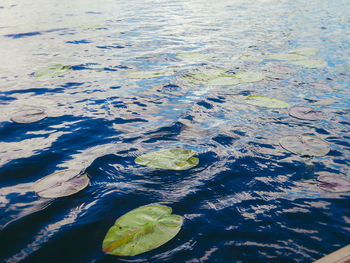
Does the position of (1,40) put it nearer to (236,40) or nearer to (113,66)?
(113,66)

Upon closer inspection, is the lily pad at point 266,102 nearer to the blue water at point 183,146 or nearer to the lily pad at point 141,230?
the blue water at point 183,146

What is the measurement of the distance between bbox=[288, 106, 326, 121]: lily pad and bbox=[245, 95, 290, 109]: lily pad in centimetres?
15

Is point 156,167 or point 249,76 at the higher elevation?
point 249,76

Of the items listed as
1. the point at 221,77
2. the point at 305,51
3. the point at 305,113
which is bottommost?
the point at 305,113

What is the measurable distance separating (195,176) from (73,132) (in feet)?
4.54

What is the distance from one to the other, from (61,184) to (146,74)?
267cm

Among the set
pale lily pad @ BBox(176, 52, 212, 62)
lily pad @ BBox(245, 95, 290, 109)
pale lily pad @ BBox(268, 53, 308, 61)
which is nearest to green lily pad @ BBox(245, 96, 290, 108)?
lily pad @ BBox(245, 95, 290, 109)

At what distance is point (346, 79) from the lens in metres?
3.86

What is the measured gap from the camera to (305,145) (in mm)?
2408

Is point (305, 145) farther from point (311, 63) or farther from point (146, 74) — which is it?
point (146, 74)

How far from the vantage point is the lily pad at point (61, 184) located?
6.38 feet

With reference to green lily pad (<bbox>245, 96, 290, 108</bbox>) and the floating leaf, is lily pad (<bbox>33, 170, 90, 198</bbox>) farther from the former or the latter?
the floating leaf

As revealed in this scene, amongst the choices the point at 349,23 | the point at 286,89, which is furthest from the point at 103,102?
the point at 349,23

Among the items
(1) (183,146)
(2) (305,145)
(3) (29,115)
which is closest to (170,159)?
(1) (183,146)
